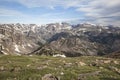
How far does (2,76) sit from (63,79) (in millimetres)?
10801

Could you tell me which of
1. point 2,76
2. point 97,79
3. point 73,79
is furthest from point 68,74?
point 2,76

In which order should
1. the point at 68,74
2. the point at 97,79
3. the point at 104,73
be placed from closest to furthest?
1. the point at 97,79
2. the point at 68,74
3. the point at 104,73

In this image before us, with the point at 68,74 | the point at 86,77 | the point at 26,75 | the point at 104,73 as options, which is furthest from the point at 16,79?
the point at 104,73

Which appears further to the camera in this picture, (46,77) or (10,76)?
(10,76)

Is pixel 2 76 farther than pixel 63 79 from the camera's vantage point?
Yes

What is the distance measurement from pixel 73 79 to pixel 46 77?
4.11 metres

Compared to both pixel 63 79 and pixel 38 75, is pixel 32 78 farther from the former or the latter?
pixel 63 79

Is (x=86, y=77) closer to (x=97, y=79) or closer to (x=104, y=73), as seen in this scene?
(x=97, y=79)

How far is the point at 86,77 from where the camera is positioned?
36.2 m

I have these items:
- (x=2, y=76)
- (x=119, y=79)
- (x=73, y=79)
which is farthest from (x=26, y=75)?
(x=119, y=79)

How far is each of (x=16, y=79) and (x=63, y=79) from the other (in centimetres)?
706

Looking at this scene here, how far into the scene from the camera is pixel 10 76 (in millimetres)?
38375

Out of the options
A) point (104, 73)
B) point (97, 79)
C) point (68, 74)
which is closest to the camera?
point (97, 79)

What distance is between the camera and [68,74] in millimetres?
37438
